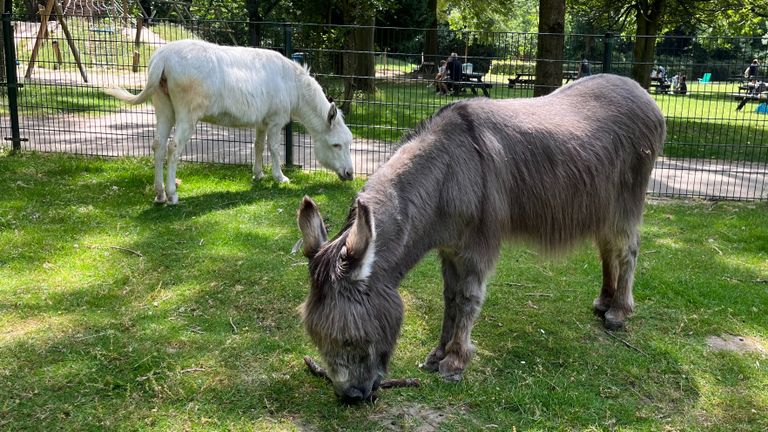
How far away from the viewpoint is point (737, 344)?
172 inches

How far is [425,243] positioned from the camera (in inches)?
137

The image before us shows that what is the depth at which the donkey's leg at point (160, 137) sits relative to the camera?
280 inches

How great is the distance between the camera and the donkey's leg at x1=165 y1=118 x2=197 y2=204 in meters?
7.00

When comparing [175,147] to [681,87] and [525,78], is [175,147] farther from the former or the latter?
[681,87]

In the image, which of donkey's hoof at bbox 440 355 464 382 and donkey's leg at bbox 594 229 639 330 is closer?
donkey's hoof at bbox 440 355 464 382

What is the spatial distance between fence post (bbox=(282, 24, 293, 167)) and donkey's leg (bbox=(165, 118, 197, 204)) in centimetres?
189

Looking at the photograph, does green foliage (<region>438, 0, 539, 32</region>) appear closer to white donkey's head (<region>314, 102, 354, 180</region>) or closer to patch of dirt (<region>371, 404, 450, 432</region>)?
white donkey's head (<region>314, 102, 354, 180</region>)

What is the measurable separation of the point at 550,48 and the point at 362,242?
24.4 ft

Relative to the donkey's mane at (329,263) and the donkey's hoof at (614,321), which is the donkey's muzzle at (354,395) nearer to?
the donkey's mane at (329,263)

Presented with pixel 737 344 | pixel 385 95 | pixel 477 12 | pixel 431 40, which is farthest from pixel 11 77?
pixel 477 12

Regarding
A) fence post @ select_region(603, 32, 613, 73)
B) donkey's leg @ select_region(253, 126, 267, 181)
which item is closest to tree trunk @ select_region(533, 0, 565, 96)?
fence post @ select_region(603, 32, 613, 73)

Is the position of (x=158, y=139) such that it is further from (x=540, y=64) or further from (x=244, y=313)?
(x=540, y=64)

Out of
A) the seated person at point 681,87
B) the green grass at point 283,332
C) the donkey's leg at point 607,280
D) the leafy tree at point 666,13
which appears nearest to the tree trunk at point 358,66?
the green grass at point 283,332

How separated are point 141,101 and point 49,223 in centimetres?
179
